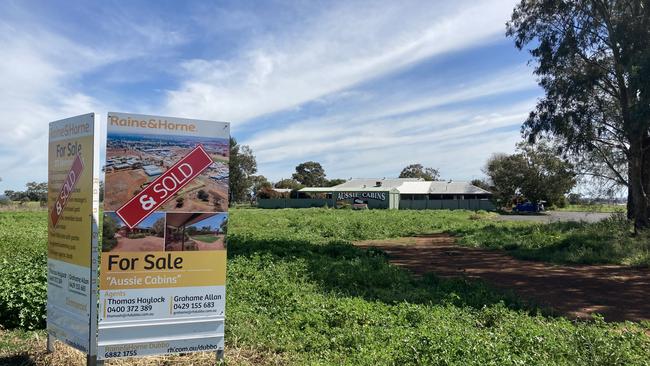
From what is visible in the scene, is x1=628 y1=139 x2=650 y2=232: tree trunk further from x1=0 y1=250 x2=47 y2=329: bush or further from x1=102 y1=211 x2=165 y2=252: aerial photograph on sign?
x1=0 y1=250 x2=47 y2=329: bush

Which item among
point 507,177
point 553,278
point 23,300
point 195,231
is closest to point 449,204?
point 507,177

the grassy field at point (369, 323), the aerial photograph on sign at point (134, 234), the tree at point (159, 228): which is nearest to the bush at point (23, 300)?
the grassy field at point (369, 323)

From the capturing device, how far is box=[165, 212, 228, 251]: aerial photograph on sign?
16.5 feet

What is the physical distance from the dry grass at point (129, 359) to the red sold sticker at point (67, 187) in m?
1.44

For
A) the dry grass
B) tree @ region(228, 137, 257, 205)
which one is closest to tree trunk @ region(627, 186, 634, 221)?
the dry grass

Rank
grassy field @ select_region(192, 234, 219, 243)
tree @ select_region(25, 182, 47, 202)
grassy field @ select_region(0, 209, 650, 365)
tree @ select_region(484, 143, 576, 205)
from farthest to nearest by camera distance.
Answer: tree @ select_region(25, 182, 47, 202) → tree @ select_region(484, 143, 576, 205) → grassy field @ select_region(0, 209, 650, 365) → grassy field @ select_region(192, 234, 219, 243)

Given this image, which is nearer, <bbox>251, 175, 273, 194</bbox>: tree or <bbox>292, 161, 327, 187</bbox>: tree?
<bbox>251, 175, 273, 194</bbox>: tree

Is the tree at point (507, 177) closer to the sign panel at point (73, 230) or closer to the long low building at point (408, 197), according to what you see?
the long low building at point (408, 197)

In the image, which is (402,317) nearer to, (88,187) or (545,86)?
(88,187)

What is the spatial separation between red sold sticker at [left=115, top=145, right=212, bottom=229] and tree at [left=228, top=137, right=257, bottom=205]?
85.2m

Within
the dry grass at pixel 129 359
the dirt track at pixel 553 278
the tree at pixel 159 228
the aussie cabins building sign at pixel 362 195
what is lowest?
the dirt track at pixel 553 278

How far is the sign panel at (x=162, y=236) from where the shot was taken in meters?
4.81

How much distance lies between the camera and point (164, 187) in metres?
5.00

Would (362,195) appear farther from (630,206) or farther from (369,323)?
(369,323)
